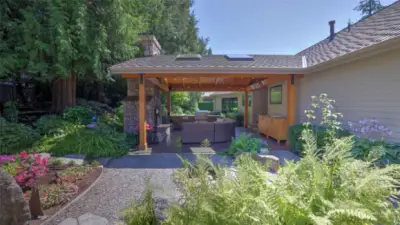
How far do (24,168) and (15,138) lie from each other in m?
3.67

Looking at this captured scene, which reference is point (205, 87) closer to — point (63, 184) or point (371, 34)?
point (371, 34)

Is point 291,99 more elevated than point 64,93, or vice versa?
point 64,93

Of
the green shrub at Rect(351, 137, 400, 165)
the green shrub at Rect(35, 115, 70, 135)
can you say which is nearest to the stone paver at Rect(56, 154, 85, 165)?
the green shrub at Rect(35, 115, 70, 135)

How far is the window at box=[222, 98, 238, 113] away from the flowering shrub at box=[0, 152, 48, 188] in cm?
1733

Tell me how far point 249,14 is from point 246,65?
469 centimetres

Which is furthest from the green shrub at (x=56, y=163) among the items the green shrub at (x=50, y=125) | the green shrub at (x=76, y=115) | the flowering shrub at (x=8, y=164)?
the green shrub at (x=76, y=115)

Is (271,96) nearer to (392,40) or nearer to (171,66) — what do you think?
(171,66)

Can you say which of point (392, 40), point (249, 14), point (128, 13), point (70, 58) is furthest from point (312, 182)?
point (249, 14)

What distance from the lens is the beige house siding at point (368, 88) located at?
484 centimetres

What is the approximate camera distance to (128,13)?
354 inches

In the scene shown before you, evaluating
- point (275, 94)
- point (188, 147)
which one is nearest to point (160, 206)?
point (188, 147)

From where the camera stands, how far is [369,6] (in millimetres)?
20531

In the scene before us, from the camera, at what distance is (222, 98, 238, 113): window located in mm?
20862

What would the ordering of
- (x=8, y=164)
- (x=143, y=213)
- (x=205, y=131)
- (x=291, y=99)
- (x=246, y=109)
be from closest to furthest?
(x=143, y=213), (x=8, y=164), (x=291, y=99), (x=205, y=131), (x=246, y=109)
